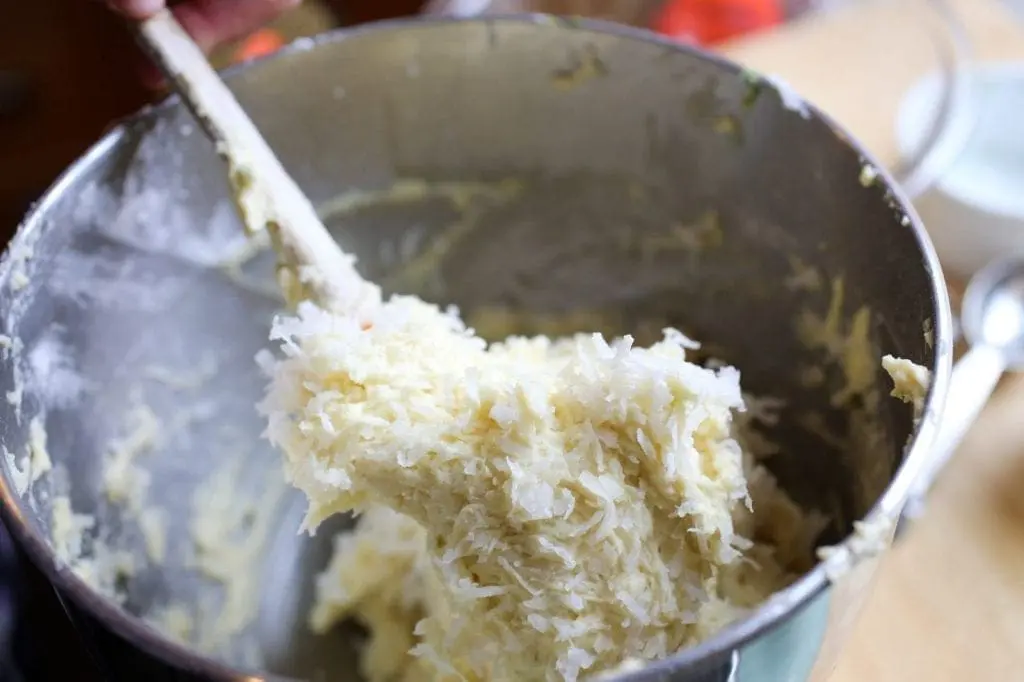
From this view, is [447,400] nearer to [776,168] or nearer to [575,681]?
[575,681]

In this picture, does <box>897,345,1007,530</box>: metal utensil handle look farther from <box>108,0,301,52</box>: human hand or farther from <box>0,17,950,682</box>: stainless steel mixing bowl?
<box>108,0,301,52</box>: human hand

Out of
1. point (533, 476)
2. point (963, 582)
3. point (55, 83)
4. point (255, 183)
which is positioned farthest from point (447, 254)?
point (55, 83)

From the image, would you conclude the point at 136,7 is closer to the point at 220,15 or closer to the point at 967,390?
the point at 220,15

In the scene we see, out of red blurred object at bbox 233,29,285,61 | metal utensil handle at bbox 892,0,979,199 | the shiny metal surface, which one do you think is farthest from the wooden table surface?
red blurred object at bbox 233,29,285,61

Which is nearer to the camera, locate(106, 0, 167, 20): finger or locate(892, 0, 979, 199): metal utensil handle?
locate(106, 0, 167, 20): finger

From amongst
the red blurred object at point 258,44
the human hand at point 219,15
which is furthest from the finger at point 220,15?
the red blurred object at point 258,44

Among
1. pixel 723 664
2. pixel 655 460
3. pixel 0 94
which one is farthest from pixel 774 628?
pixel 0 94

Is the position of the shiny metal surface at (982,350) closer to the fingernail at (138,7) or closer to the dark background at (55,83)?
the fingernail at (138,7)
